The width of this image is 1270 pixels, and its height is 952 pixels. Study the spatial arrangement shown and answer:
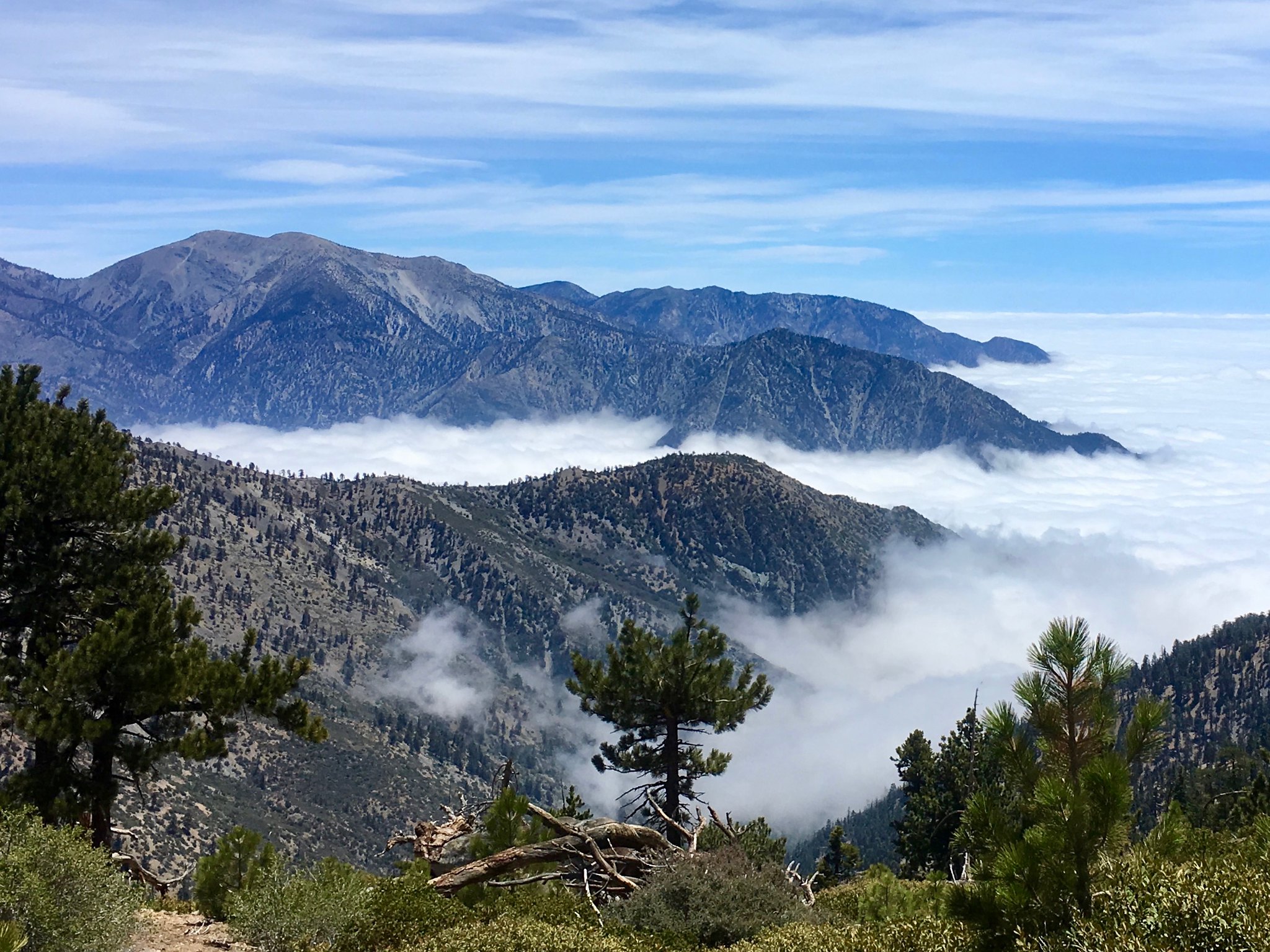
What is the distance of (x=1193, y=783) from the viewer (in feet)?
250

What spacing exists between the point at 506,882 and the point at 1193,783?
240ft

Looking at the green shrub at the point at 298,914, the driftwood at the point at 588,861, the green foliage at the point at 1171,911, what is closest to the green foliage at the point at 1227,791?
the driftwood at the point at 588,861

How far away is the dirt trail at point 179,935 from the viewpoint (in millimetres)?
18766

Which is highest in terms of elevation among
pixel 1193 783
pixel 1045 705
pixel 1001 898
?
pixel 1045 705

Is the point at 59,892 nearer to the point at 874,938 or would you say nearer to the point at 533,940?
the point at 533,940

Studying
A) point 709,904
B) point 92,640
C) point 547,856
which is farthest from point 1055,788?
point 92,640

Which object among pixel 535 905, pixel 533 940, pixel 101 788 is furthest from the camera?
pixel 101 788

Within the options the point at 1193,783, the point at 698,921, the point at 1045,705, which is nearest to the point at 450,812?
the point at 698,921

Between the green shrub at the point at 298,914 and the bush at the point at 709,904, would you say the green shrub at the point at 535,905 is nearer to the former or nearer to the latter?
the bush at the point at 709,904

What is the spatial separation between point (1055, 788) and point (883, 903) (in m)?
8.50

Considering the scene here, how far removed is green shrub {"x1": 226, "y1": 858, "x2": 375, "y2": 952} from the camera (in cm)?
1730

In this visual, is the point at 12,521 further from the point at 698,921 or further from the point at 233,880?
the point at 698,921

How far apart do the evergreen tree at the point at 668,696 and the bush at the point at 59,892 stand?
16135 mm

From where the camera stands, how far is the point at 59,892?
15180 mm
